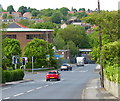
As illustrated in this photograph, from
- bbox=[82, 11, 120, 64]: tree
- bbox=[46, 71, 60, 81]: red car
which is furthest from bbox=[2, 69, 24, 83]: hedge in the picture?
bbox=[82, 11, 120, 64]: tree

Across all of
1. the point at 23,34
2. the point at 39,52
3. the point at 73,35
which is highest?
the point at 73,35

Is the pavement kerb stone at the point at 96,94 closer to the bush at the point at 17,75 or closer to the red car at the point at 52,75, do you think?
the bush at the point at 17,75

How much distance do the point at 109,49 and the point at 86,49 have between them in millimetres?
161588

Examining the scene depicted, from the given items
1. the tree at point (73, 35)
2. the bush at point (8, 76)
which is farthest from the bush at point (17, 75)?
the tree at point (73, 35)

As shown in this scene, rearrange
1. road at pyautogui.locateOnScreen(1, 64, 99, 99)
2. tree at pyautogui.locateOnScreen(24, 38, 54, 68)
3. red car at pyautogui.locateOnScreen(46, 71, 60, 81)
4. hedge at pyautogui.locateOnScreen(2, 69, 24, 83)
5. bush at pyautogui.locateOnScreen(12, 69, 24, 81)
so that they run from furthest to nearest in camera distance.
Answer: tree at pyautogui.locateOnScreen(24, 38, 54, 68), red car at pyautogui.locateOnScreen(46, 71, 60, 81), bush at pyautogui.locateOnScreen(12, 69, 24, 81), hedge at pyautogui.locateOnScreen(2, 69, 24, 83), road at pyautogui.locateOnScreen(1, 64, 99, 99)

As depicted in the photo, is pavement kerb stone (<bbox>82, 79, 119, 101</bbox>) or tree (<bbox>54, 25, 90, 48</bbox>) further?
tree (<bbox>54, 25, 90, 48</bbox>)

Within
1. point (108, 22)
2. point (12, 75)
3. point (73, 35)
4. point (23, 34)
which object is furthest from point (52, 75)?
point (73, 35)

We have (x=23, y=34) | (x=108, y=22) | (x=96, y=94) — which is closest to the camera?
(x=108, y=22)

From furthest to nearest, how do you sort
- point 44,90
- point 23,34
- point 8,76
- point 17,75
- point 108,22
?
1. point 23,34
2. point 17,75
3. point 8,76
4. point 44,90
5. point 108,22

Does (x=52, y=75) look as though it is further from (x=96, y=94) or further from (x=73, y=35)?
(x=73, y=35)

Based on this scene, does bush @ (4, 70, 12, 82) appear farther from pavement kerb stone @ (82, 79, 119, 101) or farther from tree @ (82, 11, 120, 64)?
tree @ (82, 11, 120, 64)

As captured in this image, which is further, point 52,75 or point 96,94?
point 52,75

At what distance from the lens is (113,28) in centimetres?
2891

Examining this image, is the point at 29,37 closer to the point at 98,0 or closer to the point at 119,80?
the point at 98,0
